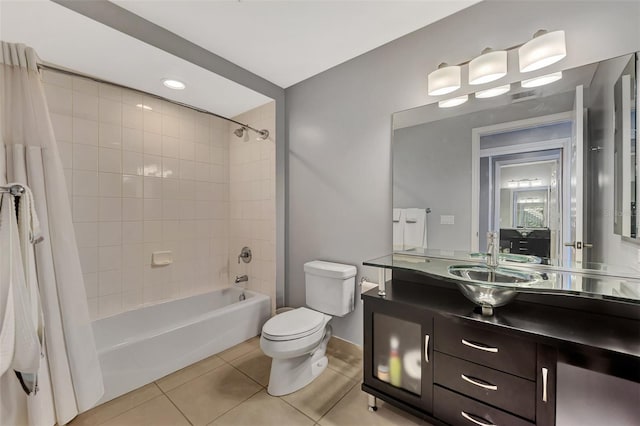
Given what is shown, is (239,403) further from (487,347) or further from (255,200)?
(255,200)

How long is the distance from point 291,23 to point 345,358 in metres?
2.44

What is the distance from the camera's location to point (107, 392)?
162 centimetres

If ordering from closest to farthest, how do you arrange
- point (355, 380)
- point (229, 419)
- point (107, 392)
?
point (229, 419) → point (107, 392) → point (355, 380)

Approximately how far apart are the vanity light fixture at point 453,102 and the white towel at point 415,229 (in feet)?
2.25

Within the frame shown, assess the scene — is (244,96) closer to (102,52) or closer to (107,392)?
(102,52)

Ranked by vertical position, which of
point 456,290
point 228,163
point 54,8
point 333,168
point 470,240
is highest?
point 54,8

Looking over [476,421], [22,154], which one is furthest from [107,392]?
[476,421]

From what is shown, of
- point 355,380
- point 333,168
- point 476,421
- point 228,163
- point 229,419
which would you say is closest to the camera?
point 476,421

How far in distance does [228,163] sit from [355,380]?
2.50 metres

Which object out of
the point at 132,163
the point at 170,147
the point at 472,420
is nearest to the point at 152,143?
the point at 170,147

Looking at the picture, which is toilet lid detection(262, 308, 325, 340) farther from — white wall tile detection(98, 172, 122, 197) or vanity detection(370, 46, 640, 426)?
white wall tile detection(98, 172, 122, 197)

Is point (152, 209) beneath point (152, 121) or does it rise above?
beneath

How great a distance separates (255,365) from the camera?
2.02m

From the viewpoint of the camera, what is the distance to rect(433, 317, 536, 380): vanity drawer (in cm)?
108
